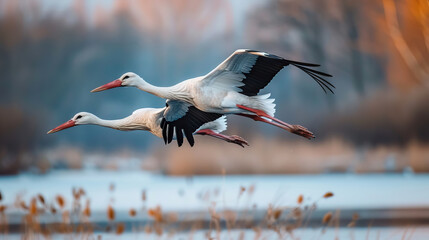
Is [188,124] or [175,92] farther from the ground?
[175,92]

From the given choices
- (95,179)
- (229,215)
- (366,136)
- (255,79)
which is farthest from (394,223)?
(95,179)

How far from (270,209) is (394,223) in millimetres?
3591

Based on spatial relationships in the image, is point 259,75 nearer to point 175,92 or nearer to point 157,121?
point 175,92

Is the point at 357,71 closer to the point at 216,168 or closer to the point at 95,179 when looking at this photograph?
the point at 216,168

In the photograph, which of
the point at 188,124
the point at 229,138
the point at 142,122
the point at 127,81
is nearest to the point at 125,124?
the point at 142,122

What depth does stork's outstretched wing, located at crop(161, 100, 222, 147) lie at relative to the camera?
3.14 metres

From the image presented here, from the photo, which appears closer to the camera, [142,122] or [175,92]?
[175,92]

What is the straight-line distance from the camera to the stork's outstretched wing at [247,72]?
3.15m

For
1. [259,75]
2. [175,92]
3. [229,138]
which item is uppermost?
[259,75]

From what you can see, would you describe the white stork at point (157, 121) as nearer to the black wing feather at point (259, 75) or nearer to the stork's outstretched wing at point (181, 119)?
the stork's outstretched wing at point (181, 119)

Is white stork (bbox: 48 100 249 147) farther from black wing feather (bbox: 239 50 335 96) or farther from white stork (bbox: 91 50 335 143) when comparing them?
black wing feather (bbox: 239 50 335 96)

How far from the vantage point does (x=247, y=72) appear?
3229mm

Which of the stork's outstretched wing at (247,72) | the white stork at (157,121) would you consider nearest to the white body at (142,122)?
the white stork at (157,121)

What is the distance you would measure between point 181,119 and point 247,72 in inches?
17.0
